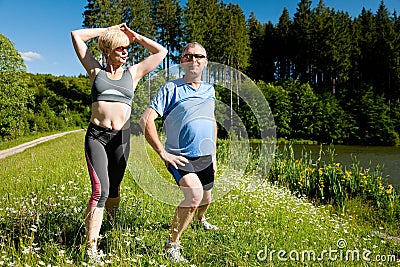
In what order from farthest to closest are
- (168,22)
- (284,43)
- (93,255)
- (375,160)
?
(284,43) < (168,22) < (375,160) < (93,255)

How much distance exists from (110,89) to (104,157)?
51cm

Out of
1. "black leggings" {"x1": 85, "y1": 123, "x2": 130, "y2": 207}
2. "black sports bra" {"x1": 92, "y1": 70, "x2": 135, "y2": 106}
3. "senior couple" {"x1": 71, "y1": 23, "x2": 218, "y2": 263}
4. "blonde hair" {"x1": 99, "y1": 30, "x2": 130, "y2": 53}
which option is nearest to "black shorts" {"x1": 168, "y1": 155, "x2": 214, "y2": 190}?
"senior couple" {"x1": 71, "y1": 23, "x2": 218, "y2": 263}

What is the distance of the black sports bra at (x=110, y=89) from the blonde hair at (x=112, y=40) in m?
0.19

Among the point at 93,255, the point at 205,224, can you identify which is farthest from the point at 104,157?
the point at 205,224

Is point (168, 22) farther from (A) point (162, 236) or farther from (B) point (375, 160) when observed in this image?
(A) point (162, 236)

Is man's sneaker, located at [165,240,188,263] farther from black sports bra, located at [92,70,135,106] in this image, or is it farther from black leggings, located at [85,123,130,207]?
black sports bra, located at [92,70,135,106]

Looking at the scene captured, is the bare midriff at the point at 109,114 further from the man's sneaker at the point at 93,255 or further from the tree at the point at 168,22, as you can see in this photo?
the tree at the point at 168,22

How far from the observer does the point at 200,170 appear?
10.6 feet

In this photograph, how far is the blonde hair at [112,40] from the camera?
2.83 m

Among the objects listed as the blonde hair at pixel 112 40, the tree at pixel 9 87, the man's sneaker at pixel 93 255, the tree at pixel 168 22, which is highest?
the tree at pixel 168 22

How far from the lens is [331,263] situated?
301cm

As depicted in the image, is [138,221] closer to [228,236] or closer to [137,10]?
[228,236]

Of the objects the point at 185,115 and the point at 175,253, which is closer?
the point at 175,253

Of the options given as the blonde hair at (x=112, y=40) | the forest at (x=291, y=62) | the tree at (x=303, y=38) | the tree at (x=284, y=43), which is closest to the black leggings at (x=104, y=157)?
the blonde hair at (x=112, y=40)
